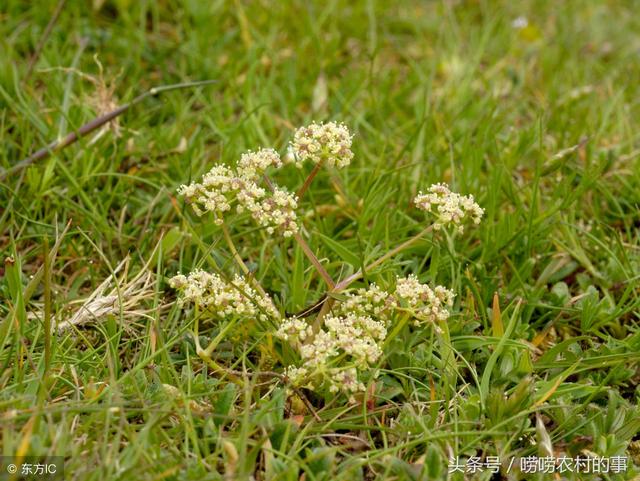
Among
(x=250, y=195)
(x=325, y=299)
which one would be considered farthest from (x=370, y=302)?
(x=250, y=195)

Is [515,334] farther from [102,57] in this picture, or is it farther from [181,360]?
[102,57]

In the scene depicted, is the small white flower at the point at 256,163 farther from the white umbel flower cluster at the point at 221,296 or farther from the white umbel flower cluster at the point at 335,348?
the white umbel flower cluster at the point at 335,348

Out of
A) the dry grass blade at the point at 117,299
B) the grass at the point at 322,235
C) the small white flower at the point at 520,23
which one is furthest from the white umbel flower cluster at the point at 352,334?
the small white flower at the point at 520,23

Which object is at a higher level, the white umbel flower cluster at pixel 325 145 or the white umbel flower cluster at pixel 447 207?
the white umbel flower cluster at pixel 325 145

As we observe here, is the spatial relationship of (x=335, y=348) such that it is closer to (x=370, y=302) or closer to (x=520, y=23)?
(x=370, y=302)

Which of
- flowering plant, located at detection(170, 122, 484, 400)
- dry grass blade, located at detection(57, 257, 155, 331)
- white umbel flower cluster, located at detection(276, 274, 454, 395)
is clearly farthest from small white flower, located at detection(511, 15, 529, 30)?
dry grass blade, located at detection(57, 257, 155, 331)

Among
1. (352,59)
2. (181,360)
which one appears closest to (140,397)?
(181,360)

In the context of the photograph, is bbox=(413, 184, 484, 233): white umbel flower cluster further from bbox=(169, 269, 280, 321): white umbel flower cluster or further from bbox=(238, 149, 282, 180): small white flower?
bbox=(169, 269, 280, 321): white umbel flower cluster
